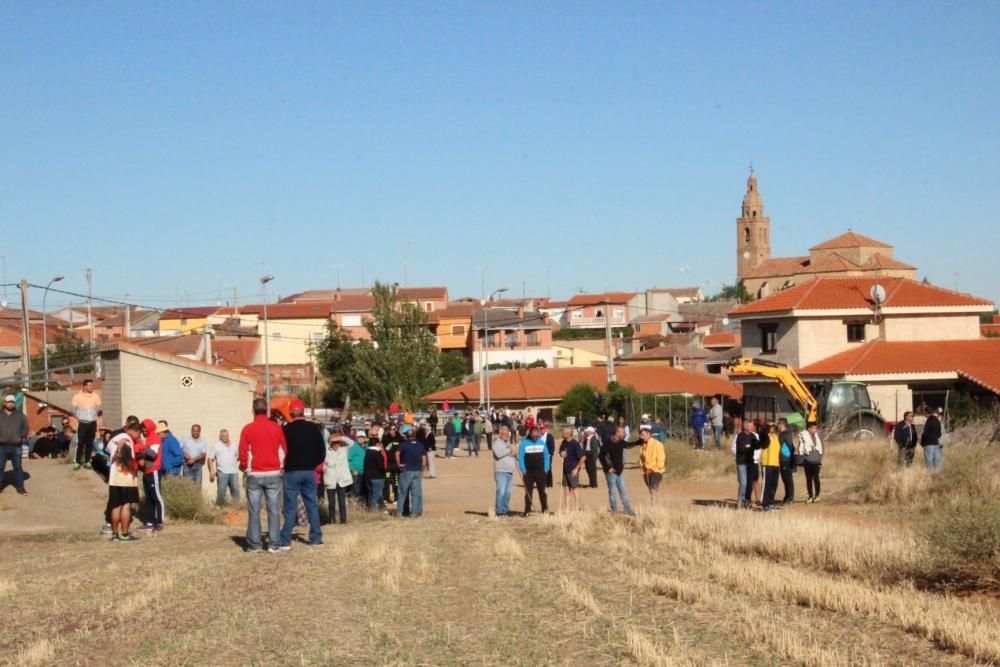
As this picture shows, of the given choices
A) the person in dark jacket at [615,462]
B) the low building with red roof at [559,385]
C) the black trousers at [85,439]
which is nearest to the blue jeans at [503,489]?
the person in dark jacket at [615,462]

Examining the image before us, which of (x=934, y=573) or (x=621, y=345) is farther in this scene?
(x=621, y=345)

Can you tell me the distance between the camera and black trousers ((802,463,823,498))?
2305 centimetres

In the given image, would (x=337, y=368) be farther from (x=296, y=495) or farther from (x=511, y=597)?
(x=511, y=597)

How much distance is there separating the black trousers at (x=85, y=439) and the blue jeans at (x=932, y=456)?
1653cm

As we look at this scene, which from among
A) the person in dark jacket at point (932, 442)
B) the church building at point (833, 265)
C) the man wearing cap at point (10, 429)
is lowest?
the person in dark jacket at point (932, 442)

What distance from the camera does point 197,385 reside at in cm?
2653

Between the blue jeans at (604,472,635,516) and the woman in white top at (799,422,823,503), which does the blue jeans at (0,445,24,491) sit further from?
the woman in white top at (799,422,823,503)

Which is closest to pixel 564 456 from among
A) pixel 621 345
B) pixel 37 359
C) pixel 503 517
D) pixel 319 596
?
pixel 503 517

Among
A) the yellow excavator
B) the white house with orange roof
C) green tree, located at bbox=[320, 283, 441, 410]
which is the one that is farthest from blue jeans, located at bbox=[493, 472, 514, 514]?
green tree, located at bbox=[320, 283, 441, 410]

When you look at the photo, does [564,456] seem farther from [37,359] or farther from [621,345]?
[621,345]

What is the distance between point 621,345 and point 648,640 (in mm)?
109069

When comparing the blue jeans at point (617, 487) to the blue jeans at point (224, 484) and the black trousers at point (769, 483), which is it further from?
the blue jeans at point (224, 484)

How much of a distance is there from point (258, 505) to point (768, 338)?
42615 millimetres

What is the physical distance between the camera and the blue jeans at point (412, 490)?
20.7 m
